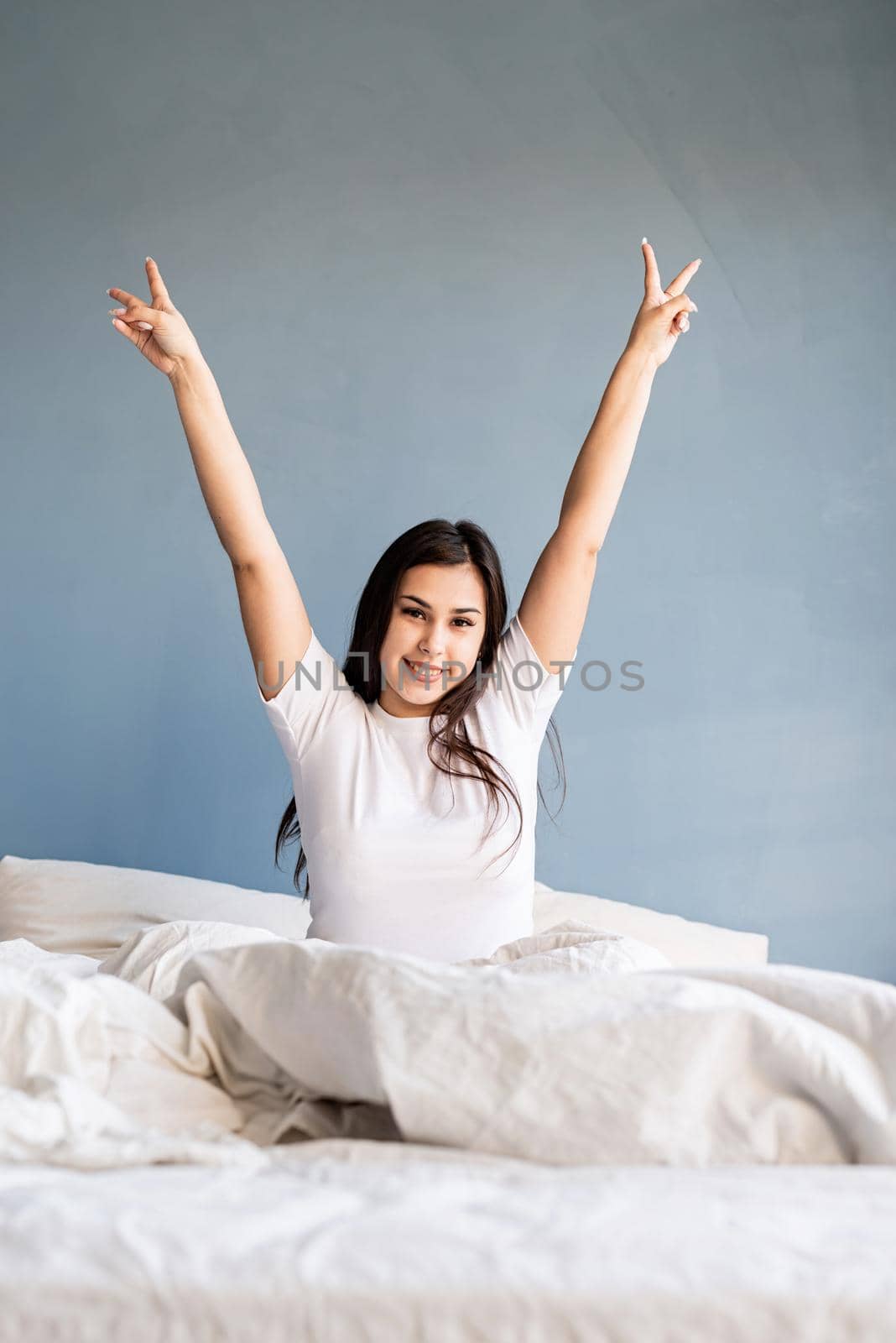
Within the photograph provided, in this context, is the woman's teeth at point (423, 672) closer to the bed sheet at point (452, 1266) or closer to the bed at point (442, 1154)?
the bed at point (442, 1154)

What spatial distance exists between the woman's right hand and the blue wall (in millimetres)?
742

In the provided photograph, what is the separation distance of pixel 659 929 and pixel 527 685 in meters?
0.62

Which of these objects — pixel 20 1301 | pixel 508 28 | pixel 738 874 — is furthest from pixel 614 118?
pixel 20 1301

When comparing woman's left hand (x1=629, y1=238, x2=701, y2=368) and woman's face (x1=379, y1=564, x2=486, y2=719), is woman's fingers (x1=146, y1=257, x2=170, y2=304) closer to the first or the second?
woman's face (x1=379, y1=564, x2=486, y2=719)

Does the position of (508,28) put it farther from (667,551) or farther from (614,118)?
(667,551)

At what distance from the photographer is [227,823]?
2.32 metres

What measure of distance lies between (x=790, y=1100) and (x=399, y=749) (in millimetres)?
1024

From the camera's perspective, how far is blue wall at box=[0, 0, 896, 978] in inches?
91.2

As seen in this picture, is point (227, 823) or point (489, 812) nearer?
point (489, 812)

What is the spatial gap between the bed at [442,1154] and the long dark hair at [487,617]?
2.61 feet

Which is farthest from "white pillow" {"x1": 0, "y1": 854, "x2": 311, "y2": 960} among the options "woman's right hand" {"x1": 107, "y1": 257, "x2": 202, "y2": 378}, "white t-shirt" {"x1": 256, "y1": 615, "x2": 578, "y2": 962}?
"woman's right hand" {"x1": 107, "y1": 257, "x2": 202, "y2": 378}

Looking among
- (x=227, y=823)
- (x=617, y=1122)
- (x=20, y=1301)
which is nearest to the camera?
(x=20, y=1301)

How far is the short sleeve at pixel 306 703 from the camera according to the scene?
162 centimetres

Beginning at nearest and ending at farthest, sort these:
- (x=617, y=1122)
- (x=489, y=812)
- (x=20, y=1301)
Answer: (x=20, y=1301), (x=617, y=1122), (x=489, y=812)
